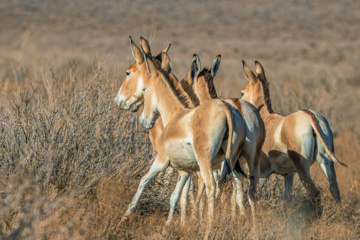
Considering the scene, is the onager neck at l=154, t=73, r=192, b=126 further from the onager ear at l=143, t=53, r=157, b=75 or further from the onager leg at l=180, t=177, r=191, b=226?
the onager leg at l=180, t=177, r=191, b=226

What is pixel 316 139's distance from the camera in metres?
8.01

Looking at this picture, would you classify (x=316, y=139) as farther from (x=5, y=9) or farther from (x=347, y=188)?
(x=5, y=9)

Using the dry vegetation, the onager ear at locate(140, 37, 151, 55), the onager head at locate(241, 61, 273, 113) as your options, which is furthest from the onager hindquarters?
the onager ear at locate(140, 37, 151, 55)

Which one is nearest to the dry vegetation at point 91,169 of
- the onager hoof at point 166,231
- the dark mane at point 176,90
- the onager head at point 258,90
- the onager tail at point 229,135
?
the onager hoof at point 166,231

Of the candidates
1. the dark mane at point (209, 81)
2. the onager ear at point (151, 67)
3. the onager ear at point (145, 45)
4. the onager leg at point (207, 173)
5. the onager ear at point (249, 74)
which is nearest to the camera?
the onager leg at point (207, 173)

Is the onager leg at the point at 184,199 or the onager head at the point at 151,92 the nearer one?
the onager leg at the point at 184,199

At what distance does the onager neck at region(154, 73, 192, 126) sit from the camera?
7.20 m

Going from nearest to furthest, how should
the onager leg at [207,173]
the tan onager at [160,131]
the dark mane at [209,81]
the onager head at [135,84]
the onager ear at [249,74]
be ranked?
the onager leg at [207,173], the tan onager at [160,131], the onager head at [135,84], the dark mane at [209,81], the onager ear at [249,74]

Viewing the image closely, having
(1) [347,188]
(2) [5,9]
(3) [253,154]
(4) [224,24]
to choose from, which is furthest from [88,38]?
(3) [253,154]

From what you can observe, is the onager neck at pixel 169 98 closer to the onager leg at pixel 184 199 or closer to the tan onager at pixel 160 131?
the tan onager at pixel 160 131

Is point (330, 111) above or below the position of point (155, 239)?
below

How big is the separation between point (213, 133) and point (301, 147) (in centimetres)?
236

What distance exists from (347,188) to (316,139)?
9.25 ft

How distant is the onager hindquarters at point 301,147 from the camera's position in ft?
25.8
